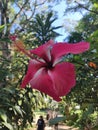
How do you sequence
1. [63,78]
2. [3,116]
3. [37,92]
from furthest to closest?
[3,116], [37,92], [63,78]

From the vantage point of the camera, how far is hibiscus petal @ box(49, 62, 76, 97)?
0.47 metres

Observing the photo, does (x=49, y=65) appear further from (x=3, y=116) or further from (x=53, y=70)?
(x=3, y=116)

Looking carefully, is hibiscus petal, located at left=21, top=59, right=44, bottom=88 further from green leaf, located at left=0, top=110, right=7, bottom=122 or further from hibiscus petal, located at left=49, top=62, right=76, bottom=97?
green leaf, located at left=0, top=110, right=7, bottom=122

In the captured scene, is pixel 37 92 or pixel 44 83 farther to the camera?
pixel 37 92

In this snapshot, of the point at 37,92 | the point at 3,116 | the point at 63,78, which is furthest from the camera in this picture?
the point at 3,116

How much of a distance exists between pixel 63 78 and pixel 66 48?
48 mm

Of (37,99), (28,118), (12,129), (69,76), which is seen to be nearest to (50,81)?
(69,76)

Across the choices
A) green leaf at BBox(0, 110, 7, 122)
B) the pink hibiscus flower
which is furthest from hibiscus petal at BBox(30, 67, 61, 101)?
green leaf at BBox(0, 110, 7, 122)

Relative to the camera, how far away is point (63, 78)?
47cm

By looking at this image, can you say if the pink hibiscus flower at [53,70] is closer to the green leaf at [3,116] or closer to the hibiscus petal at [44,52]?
the hibiscus petal at [44,52]

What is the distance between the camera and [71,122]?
28.5 inches

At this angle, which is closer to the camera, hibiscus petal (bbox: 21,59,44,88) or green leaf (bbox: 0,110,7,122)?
hibiscus petal (bbox: 21,59,44,88)

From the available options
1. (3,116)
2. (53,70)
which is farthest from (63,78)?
(3,116)

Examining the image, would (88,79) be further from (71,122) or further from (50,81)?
(50,81)
